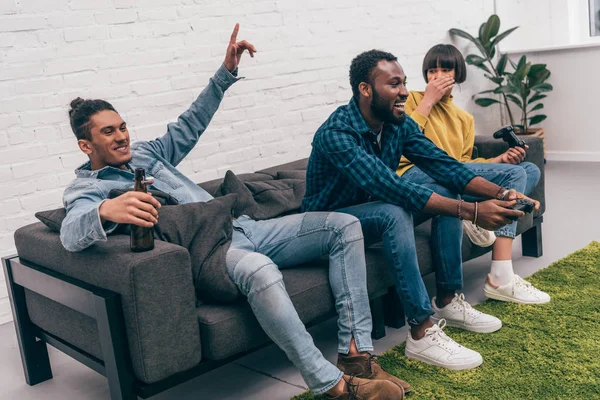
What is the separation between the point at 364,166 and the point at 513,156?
106 cm

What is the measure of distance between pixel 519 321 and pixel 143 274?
144cm

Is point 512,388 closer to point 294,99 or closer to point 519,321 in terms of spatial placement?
point 519,321

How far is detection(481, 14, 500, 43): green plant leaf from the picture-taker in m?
5.17

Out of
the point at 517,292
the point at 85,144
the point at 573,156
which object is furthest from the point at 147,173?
the point at 573,156

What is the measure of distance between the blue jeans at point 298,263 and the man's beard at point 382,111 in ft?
1.43

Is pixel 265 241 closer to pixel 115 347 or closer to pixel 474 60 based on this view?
pixel 115 347

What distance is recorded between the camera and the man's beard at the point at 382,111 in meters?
2.34

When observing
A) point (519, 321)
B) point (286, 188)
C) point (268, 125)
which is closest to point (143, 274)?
point (286, 188)

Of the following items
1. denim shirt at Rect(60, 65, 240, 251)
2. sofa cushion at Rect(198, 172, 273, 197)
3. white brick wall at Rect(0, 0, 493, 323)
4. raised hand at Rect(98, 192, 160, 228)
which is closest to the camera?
raised hand at Rect(98, 192, 160, 228)

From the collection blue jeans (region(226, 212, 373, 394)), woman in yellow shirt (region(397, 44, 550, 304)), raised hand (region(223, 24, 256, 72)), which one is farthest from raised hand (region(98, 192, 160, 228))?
woman in yellow shirt (region(397, 44, 550, 304))

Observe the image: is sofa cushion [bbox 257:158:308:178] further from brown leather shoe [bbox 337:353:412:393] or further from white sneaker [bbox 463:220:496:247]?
brown leather shoe [bbox 337:353:412:393]

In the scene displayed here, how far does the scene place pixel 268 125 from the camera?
148 inches

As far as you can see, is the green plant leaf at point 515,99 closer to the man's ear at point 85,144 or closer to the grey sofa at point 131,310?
the grey sofa at point 131,310

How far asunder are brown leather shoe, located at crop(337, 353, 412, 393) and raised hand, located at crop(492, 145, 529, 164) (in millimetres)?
1347
